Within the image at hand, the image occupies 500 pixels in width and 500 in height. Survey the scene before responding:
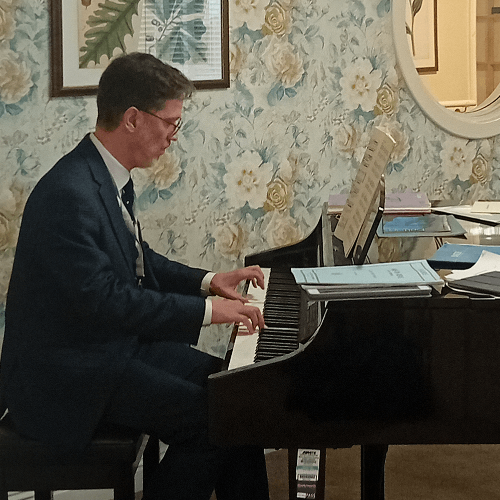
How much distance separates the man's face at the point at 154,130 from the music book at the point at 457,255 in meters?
0.72

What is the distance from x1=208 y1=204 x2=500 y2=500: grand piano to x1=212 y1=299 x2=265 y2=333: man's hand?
251mm

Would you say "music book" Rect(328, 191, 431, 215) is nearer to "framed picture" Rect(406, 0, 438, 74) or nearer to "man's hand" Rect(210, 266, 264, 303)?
"man's hand" Rect(210, 266, 264, 303)

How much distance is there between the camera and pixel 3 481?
A: 5.13ft

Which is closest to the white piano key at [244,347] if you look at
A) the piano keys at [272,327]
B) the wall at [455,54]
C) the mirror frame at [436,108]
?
the piano keys at [272,327]

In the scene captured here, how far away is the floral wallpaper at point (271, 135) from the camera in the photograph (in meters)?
2.54

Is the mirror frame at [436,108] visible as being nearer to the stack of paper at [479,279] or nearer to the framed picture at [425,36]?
the framed picture at [425,36]

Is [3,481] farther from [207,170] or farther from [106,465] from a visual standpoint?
[207,170]

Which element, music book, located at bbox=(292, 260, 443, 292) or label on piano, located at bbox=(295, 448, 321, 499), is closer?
music book, located at bbox=(292, 260, 443, 292)

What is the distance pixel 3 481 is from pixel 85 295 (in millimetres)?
465

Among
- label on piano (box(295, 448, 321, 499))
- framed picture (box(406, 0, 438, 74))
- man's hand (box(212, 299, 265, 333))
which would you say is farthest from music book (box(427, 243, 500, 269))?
framed picture (box(406, 0, 438, 74))

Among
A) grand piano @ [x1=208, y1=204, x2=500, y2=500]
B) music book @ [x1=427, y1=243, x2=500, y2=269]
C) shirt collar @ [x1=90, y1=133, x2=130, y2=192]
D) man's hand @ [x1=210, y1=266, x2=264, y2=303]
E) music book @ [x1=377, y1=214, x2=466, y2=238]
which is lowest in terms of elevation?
grand piano @ [x1=208, y1=204, x2=500, y2=500]

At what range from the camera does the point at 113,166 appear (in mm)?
1750

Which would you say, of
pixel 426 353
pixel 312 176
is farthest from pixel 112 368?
pixel 312 176

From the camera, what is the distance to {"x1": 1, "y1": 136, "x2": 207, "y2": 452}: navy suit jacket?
153cm
